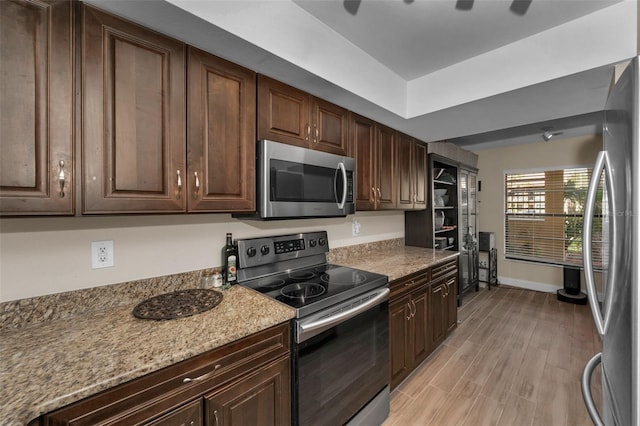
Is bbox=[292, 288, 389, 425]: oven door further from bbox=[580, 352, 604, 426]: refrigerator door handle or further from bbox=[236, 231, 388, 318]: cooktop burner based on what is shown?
bbox=[580, 352, 604, 426]: refrigerator door handle

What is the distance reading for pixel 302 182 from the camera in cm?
175

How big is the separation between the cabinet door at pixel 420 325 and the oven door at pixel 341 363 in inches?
17.9

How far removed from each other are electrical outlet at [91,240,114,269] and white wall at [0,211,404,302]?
0.06ft

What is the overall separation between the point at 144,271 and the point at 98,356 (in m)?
0.60

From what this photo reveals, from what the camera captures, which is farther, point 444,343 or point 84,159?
point 444,343

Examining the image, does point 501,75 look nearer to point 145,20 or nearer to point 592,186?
point 592,186

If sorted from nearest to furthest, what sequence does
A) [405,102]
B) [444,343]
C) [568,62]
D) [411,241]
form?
[568,62] < [405,102] < [444,343] < [411,241]

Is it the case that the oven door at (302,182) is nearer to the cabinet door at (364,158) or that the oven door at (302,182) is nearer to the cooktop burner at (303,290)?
A: the cabinet door at (364,158)

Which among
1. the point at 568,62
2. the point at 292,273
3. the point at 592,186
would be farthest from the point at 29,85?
the point at 568,62

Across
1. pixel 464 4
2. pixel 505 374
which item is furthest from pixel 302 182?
pixel 505 374

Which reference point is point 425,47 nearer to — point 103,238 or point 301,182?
point 301,182

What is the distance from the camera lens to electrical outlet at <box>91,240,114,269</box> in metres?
1.29

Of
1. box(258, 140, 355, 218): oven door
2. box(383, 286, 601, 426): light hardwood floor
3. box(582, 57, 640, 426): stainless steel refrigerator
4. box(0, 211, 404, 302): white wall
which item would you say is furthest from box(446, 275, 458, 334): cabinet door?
box(0, 211, 404, 302): white wall

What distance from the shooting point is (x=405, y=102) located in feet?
7.69
